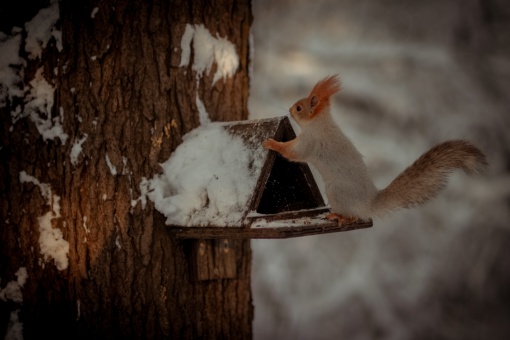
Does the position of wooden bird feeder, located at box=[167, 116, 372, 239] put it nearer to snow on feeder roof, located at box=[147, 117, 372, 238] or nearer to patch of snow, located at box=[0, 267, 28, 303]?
snow on feeder roof, located at box=[147, 117, 372, 238]

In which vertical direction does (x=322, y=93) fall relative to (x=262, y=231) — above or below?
above

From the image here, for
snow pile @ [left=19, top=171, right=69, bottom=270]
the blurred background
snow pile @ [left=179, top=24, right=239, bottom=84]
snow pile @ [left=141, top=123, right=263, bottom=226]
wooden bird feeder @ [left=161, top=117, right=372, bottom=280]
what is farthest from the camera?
the blurred background

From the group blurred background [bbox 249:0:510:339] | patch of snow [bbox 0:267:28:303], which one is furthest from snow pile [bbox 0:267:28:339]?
blurred background [bbox 249:0:510:339]

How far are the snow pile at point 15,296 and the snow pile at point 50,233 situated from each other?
0.44 ft

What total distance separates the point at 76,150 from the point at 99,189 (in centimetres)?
21

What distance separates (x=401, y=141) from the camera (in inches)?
177

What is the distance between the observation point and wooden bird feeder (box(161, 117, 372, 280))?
5.30 ft

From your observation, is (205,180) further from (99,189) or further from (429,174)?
(429,174)

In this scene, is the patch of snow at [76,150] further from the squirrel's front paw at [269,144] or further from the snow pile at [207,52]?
the squirrel's front paw at [269,144]

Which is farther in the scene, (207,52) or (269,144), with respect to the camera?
(207,52)

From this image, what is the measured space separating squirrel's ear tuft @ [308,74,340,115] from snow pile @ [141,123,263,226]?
37cm

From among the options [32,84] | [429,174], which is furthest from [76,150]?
[429,174]

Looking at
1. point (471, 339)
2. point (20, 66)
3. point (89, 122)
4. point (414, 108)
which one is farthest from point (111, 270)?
point (471, 339)

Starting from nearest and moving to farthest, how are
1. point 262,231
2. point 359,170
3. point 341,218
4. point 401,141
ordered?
point 262,231 → point 341,218 → point 359,170 → point 401,141
